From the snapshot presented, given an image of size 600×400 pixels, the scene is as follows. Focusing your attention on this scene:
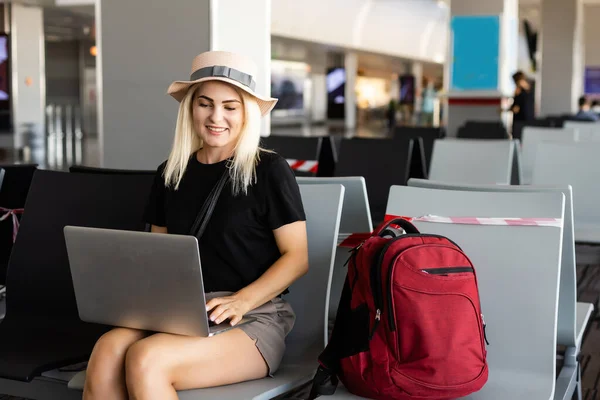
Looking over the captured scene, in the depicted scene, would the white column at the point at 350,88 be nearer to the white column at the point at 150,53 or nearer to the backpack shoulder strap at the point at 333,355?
the white column at the point at 150,53

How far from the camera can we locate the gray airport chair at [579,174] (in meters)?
4.71

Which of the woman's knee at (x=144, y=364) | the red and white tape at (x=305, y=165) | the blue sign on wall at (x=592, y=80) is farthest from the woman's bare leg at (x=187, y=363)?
the blue sign on wall at (x=592, y=80)

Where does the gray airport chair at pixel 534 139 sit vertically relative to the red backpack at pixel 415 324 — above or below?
above

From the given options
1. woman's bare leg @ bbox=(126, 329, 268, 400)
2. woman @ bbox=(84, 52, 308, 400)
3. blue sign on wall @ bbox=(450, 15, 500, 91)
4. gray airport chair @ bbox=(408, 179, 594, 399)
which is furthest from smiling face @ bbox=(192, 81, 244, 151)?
blue sign on wall @ bbox=(450, 15, 500, 91)

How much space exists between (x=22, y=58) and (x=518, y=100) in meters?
12.7

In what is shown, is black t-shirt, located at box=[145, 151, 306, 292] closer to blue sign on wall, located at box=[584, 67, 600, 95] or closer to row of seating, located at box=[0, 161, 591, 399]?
row of seating, located at box=[0, 161, 591, 399]

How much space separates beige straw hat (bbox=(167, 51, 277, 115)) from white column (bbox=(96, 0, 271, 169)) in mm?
2054

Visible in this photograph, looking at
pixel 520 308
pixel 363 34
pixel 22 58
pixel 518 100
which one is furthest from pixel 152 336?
pixel 363 34

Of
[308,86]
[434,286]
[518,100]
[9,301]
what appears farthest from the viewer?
[308,86]

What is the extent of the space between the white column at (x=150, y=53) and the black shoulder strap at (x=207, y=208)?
2.20m

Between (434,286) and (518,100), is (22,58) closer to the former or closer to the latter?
(518,100)

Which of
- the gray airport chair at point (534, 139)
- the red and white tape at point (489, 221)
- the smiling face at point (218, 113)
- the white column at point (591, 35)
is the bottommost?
the red and white tape at point (489, 221)

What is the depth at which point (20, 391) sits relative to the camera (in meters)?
2.36

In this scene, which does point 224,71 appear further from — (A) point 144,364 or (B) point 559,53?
(B) point 559,53
